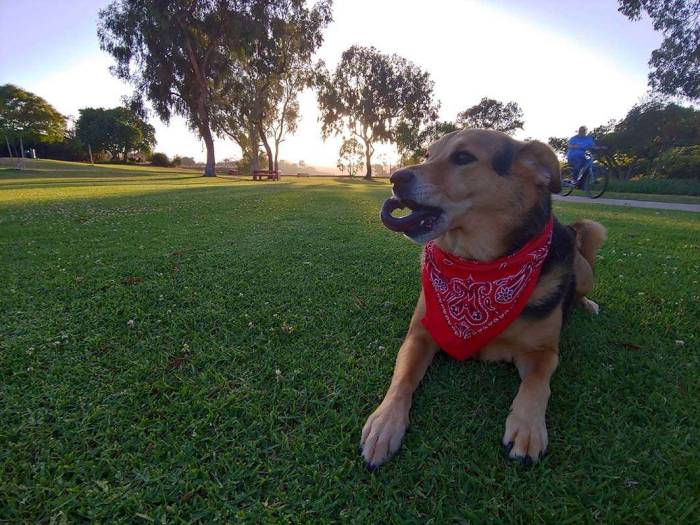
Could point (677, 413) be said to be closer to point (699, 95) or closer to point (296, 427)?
point (296, 427)

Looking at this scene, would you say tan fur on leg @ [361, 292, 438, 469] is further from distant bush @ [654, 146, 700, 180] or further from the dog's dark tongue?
distant bush @ [654, 146, 700, 180]

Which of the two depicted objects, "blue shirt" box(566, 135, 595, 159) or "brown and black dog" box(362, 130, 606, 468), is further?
"blue shirt" box(566, 135, 595, 159)

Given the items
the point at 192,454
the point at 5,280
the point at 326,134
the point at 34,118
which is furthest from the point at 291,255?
the point at 34,118

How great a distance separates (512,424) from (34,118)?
6304 cm

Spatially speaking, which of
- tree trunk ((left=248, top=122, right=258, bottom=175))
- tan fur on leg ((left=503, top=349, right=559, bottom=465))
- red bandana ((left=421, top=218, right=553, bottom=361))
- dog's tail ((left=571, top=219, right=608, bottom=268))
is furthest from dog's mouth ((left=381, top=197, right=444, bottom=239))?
tree trunk ((left=248, top=122, right=258, bottom=175))

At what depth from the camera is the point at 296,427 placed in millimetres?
1794

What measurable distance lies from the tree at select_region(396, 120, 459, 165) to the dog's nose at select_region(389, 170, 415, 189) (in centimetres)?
4212

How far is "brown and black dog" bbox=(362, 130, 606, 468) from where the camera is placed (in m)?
2.24

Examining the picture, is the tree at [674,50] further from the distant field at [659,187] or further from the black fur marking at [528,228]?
the black fur marking at [528,228]

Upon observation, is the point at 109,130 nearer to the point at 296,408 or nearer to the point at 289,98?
the point at 289,98

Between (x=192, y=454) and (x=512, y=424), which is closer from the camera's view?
(x=192, y=454)

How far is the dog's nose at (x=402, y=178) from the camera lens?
2463mm

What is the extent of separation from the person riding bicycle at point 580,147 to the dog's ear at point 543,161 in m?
14.6

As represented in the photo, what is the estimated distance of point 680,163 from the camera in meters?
30.1
